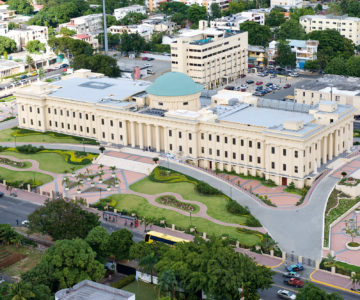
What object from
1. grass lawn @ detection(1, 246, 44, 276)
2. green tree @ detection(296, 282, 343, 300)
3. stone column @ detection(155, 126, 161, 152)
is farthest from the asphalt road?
stone column @ detection(155, 126, 161, 152)

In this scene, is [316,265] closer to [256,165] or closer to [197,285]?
[197,285]

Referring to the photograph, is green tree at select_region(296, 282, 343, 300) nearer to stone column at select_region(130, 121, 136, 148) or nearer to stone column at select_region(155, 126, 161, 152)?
stone column at select_region(155, 126, 161, 152)

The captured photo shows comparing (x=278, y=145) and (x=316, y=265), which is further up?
(x=278, y=145)

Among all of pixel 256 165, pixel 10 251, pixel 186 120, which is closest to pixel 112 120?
pixel 186 120

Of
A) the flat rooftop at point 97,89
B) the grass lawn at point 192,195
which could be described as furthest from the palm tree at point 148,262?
the flat rooftop at point 97,89

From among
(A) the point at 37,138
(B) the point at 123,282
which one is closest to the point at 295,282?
(B) the point at 123,282

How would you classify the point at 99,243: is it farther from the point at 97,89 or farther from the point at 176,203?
the point at 97,89
